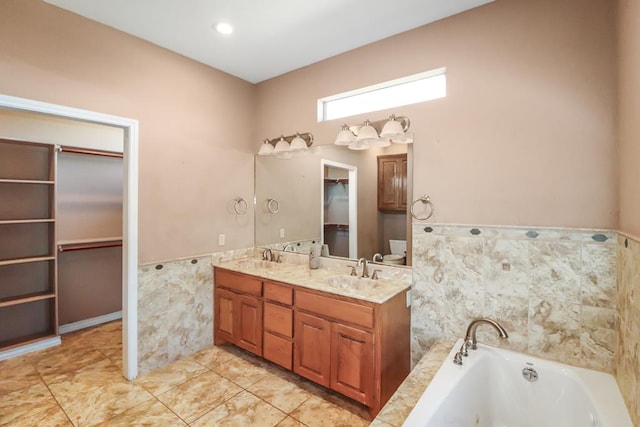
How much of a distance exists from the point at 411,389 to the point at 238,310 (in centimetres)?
173

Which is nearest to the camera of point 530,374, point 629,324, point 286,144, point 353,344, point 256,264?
point 629,324

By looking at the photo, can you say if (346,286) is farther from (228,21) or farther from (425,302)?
(228,21)

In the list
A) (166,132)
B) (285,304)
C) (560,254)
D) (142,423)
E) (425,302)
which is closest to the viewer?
(560,254)

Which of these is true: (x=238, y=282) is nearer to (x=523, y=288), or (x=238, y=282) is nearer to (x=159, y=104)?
(x=159, y=104)

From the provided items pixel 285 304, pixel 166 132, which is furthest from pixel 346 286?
pixel 166 132

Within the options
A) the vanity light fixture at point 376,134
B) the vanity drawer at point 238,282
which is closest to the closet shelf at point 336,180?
the vanity light fixture at point 376,134

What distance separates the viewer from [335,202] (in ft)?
9.35

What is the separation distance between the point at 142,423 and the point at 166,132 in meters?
2.23

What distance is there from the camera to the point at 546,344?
182 cm

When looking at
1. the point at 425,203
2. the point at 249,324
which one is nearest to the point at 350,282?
the point at 425,203

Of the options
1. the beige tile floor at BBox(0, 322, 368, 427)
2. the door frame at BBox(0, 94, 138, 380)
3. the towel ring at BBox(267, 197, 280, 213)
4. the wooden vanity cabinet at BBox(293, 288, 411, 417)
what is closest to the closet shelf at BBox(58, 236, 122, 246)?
the beige tile floor at BBox(0, 322, 368, 427)

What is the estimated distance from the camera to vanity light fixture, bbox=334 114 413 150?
7.59 ft

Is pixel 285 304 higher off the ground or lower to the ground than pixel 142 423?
higher

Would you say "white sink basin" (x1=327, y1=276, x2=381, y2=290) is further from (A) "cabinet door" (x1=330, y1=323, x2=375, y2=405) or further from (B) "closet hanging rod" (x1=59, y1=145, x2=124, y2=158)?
(B) "closet hanging rod" (x1=59, y1=145, x2=124, y2=158)
